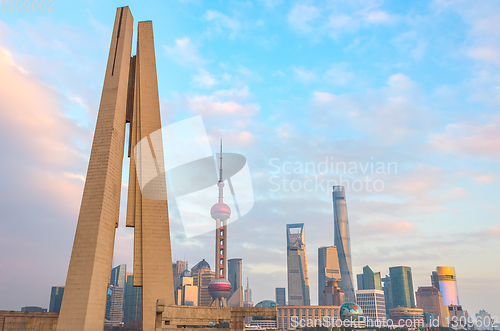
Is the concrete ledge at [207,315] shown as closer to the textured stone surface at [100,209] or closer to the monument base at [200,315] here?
the monument base at [200,315]

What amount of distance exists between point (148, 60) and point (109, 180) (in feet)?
60.3

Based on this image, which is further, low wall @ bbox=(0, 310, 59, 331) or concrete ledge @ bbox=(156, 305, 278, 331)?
low wall @ bbox=(0, 310, 59, 331)

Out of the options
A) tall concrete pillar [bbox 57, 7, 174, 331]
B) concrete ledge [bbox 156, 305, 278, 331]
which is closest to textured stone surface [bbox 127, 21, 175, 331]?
tall concrete pillar [bbox 57, 7, 174, 331]

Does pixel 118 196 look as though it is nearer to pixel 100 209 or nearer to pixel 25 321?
pixel 100 209

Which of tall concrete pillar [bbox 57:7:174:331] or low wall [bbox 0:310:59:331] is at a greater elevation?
tall concrete pillar [bbox 57:7:174:331]

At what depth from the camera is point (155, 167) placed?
→ 49562 millimetres

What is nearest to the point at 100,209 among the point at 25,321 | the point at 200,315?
the point at 25,321

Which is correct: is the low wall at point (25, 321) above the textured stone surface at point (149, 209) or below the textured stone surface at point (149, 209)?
below

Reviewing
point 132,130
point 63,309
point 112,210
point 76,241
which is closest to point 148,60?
point 132,130

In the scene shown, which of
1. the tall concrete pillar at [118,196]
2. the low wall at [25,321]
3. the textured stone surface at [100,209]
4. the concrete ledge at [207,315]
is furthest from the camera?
the low wall at [25,321]

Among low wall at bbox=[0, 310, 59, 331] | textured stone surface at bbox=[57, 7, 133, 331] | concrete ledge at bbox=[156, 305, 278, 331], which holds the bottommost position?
low wall at bbox=[0, 310, 59, 331]

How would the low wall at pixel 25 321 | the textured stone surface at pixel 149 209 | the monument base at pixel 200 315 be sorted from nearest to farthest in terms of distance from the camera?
the monument base at pixel 200 315 → the low wall at pixel 25 321 → the textured stone surface at pixel 149 209

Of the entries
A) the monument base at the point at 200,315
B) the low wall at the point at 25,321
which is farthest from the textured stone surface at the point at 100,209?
the monument base at the point at 200,315

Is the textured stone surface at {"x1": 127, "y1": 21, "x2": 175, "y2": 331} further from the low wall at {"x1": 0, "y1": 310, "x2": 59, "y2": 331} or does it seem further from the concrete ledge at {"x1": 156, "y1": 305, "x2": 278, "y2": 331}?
the concrete ledge at {"x1": 156, "y1": 305, "x2": 278, "y2": 331}
